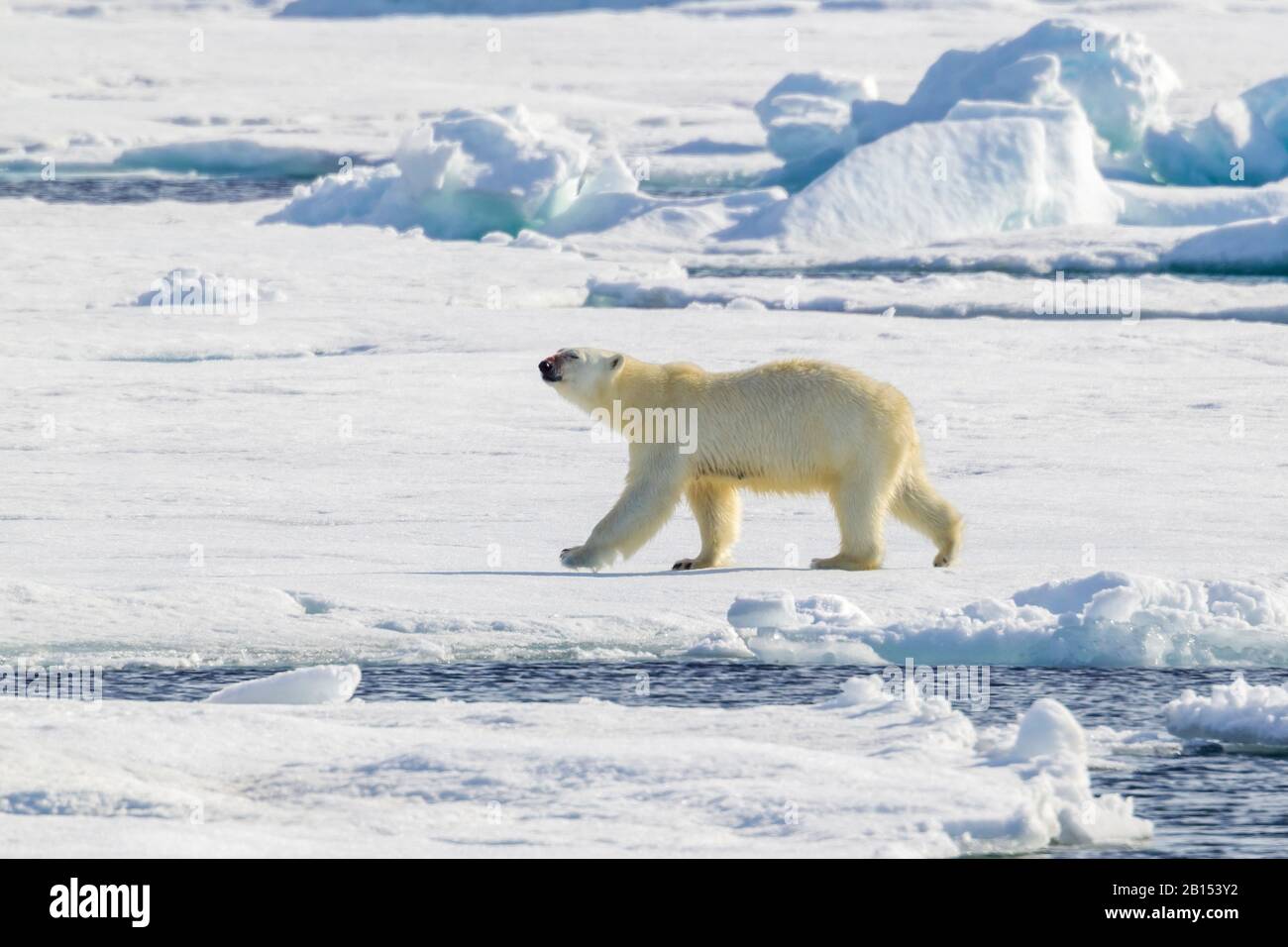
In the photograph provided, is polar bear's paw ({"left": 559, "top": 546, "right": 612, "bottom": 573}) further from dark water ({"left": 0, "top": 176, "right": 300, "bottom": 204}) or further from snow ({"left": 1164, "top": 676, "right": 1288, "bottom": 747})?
dark water ({"left": 0, "top": 176, "right": 300, "bottom": 204})

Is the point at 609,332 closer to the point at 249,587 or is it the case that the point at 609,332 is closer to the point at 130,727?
the point at 249,587

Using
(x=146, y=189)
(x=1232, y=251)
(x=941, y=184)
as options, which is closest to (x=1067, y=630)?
(x=1232, y=251)

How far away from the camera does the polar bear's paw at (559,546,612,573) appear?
6492mm

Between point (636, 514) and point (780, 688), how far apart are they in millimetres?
1102

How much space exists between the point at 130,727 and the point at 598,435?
5560 mm

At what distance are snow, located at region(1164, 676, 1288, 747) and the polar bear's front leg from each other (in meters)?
1.98

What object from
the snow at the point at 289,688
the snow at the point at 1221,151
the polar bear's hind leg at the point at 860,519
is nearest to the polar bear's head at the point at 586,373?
the polar bear's hind leg at the point at 860,519

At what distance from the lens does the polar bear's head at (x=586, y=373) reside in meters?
6.59

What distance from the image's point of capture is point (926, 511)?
22.0ft

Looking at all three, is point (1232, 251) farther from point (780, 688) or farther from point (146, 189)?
point (146, 189)

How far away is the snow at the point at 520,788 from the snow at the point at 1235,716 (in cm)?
64

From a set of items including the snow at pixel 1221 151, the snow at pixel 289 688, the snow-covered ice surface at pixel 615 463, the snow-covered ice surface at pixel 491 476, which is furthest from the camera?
the snow at pixel 1221 151

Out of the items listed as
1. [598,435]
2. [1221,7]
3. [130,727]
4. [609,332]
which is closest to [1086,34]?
[609,332]

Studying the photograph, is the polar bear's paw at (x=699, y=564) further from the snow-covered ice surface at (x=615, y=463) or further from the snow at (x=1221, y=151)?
the snow at (x=1221, y=151)
